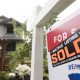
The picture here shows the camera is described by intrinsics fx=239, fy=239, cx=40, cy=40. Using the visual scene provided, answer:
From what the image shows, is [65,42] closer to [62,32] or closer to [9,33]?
[62,32]

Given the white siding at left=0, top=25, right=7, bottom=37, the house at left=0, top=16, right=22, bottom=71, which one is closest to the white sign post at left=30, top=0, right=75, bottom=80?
the house at left=0, top=16, right=22, bottom=71

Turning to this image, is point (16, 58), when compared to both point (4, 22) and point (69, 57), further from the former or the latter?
point (4, 22)

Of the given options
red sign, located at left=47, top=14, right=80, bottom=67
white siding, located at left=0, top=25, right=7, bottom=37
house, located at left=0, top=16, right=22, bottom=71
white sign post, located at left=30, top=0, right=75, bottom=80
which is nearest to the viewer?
red sign, located at left=47, top=14, right=80, bottom=67

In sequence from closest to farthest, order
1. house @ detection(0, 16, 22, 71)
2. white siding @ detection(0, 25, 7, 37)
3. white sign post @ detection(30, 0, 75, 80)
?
white sign post @ detection(30, 0, 75, 80)
house @ detection(0, 16, 22, 71)
white siding @ detection(0, 25, 7, 37)

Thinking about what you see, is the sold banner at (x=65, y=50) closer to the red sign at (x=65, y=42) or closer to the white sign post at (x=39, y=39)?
the red sign at (x=65, y=42)

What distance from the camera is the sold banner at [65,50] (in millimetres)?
1434

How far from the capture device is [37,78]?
1.95 metres

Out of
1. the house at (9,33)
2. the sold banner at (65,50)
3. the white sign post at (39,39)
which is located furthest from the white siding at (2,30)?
the sold banner at (65,50)

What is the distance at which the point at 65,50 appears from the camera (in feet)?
5.02

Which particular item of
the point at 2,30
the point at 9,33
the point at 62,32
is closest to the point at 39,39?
the point at 62,32

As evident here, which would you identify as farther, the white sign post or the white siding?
the white siding

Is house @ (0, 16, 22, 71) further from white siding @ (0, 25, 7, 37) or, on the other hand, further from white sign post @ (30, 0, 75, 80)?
white sign post @ (30, 0, 75, 80)

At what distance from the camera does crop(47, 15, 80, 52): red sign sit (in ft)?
4.73

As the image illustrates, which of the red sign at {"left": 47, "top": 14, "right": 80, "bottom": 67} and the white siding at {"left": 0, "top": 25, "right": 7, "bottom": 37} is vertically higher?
the white siding at {"left": 0, "top": 25, "right": 7, "bottom": 37}
